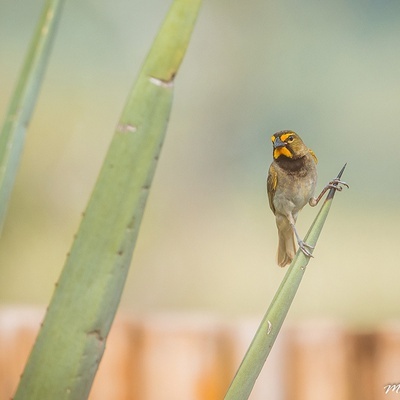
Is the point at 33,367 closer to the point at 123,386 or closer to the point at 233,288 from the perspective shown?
the point at 123,386

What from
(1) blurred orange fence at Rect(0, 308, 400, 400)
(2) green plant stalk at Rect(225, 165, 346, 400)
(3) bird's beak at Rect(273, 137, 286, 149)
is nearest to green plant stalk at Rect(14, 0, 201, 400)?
(2) green plant stalk at Rect(225, 165, 346, 400)

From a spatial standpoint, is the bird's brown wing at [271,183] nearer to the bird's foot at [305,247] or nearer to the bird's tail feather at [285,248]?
the bird's tail feather at [285,248]

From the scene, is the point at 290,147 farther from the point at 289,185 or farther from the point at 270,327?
the point at 270,327

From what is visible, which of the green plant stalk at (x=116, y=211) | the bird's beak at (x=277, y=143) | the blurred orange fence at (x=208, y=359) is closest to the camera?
the green plant stalk at (x=116, y=211)

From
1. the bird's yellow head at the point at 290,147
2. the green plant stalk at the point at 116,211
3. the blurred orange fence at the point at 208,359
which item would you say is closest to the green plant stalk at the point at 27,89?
the green plant stalk at the point at 116,211

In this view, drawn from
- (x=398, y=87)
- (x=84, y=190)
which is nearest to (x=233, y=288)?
(x=84, y=190)

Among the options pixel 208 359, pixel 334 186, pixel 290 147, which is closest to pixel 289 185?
pixel 290 147
